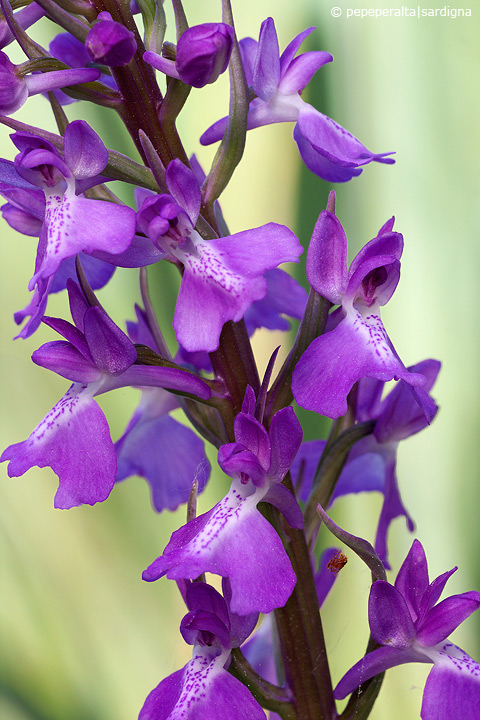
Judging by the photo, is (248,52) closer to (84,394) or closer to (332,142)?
(332,142)

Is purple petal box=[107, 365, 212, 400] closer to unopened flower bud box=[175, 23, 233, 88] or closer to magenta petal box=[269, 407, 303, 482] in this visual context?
magenta petal box=[269, 407, 303, 482]

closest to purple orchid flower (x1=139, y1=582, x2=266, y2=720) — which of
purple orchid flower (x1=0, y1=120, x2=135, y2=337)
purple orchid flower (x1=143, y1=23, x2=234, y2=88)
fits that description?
purple orchid flower (x1=0, y1=120, x2=135, y2=337)

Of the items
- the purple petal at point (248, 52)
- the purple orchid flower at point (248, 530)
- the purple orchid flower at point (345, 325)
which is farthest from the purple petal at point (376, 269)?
the purple petal at point (248, 52)

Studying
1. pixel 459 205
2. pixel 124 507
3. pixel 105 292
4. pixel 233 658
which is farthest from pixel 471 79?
pixel 233 658

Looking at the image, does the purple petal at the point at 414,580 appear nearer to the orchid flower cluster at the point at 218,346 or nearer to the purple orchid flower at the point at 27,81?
the orchid flower cluster at the point at 218,346

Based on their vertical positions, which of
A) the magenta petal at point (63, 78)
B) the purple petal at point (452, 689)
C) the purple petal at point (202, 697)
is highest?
the magenta petal at point (63, 78)

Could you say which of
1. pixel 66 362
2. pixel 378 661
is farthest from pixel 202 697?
pixel 66 362
